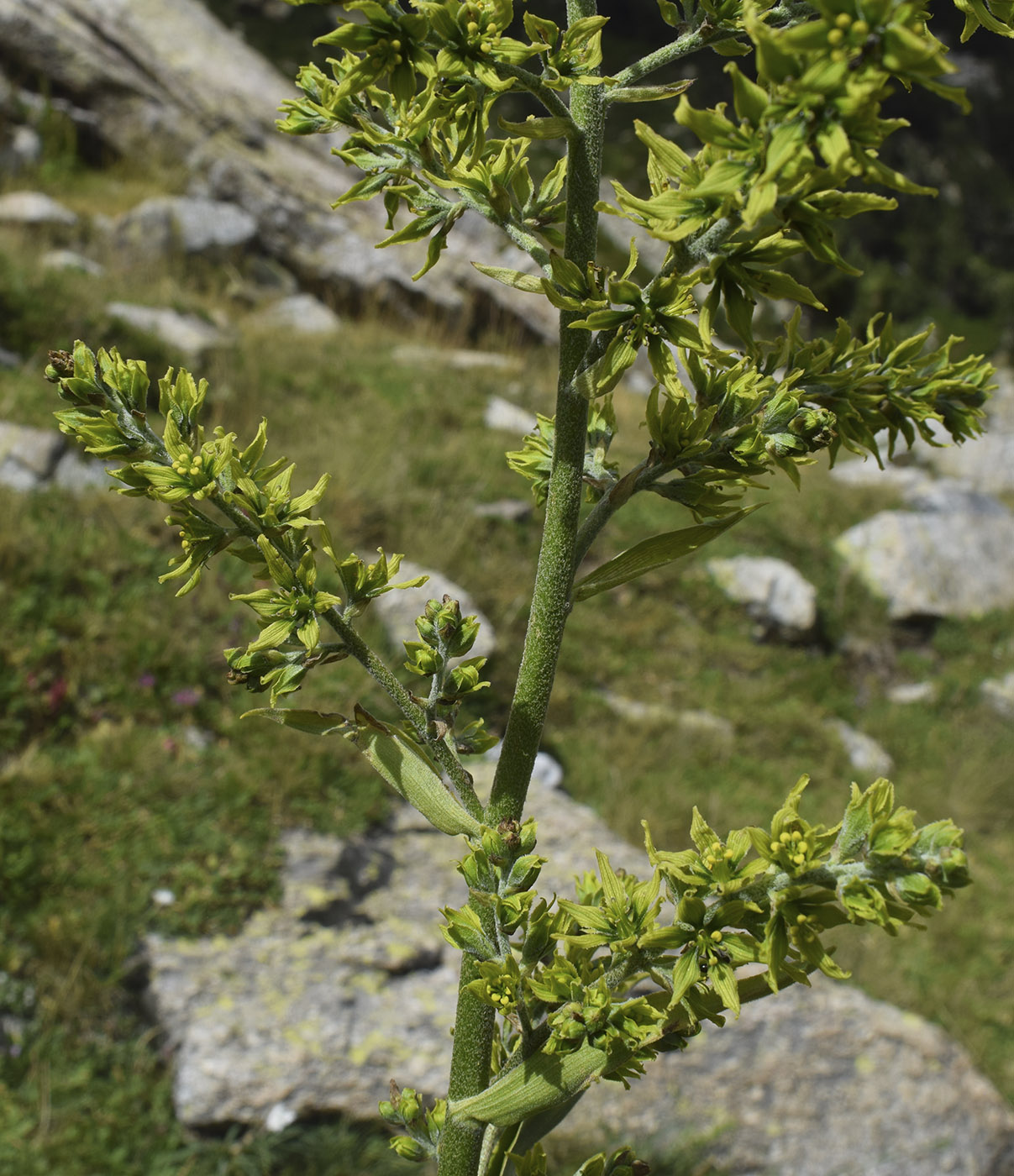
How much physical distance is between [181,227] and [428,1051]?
1073 cm

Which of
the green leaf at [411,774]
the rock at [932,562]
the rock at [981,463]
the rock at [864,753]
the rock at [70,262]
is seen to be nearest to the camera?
the green leaf at [411,774]

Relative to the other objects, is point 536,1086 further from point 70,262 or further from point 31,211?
point 31,211

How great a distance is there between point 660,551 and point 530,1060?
0.87 metres

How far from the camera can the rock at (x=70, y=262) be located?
9.27 metres

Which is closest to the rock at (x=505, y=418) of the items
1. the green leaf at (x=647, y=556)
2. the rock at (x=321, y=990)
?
Answer: the rock at (x=321, y=990)

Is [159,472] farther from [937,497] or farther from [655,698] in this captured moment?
[937,497]

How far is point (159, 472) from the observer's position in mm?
1359

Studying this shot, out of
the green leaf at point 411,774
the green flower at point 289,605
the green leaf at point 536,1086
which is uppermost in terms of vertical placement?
→ the green flower at point 289,605

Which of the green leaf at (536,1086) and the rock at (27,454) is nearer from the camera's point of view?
the green leaf at (536,1086)

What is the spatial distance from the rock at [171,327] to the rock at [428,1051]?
561 centimetres

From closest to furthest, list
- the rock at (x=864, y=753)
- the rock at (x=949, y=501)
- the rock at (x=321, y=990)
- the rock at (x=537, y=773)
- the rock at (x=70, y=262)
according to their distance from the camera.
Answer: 1. the rock at (x=321, y=990)
2. the rock at (x=537, y=773)
3. the rock at (x=864, y=753)
4. the rock at (x=70, y=262)
5. the rock at (x=949, y=501)

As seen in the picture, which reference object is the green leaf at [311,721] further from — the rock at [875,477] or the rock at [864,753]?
the rock at [875,477]

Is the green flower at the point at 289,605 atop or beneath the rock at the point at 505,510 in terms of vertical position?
atop

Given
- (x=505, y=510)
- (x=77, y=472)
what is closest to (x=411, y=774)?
(x=77, y=472)
